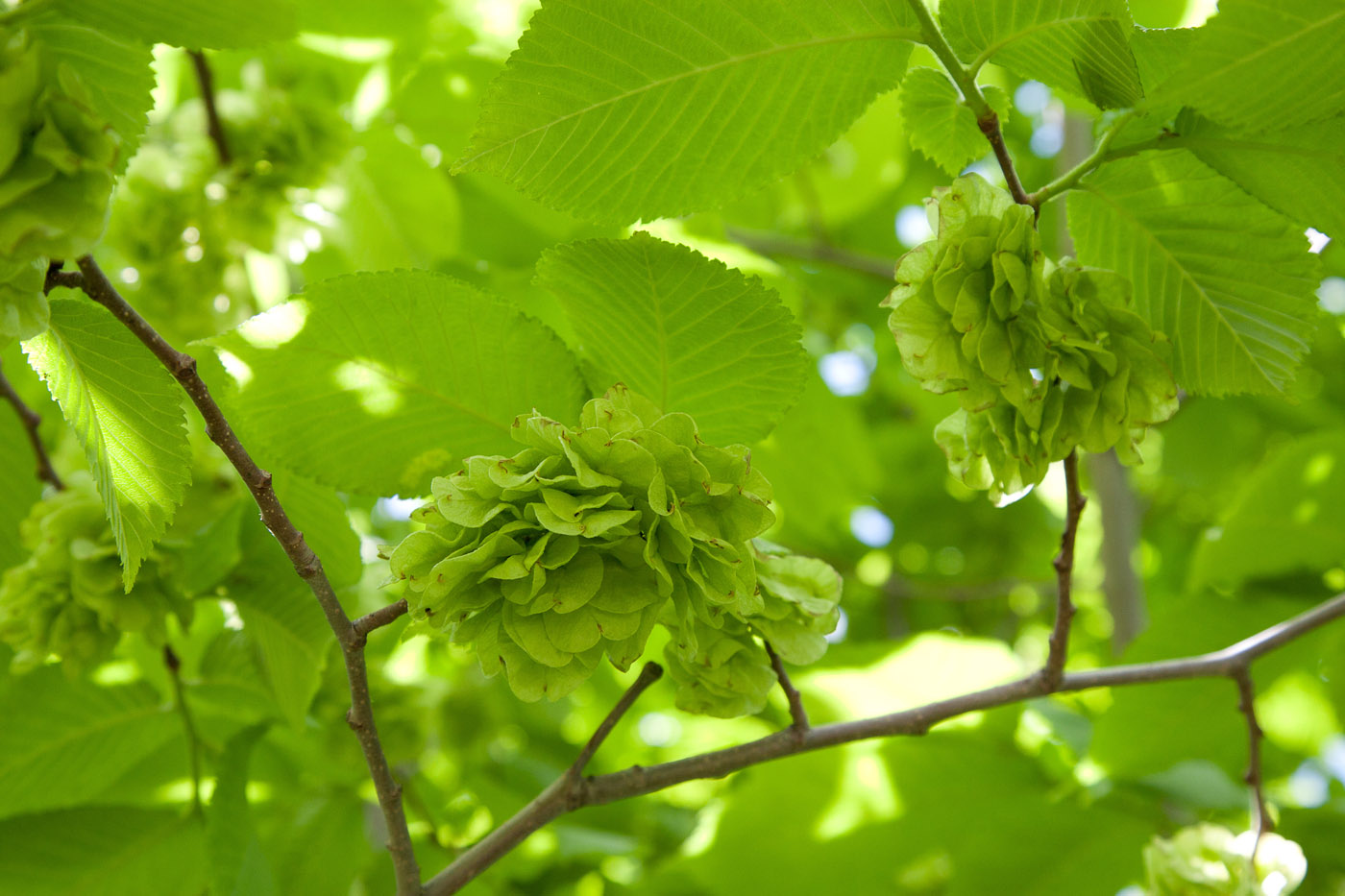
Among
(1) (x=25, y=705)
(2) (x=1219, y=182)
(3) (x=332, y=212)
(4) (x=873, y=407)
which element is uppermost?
(2) (x=1219, y=182)

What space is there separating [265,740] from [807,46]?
1.61 meters

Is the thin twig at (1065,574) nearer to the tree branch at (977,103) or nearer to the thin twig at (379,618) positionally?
the tree branch at (977,103)

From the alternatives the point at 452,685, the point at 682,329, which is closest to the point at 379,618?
the point at 682,329

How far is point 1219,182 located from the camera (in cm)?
103

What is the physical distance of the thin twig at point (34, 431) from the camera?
1510 mm

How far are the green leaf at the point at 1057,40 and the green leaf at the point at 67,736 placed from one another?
1.48 meters

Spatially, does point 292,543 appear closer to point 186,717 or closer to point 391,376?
point 391,376

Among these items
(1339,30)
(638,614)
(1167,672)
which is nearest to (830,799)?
(1167,672)

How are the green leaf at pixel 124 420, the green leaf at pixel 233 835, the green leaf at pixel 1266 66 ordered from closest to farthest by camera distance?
the green leaf at pixel 1266 66, the green leaf at pixel 124 420, the green leaf at pixel 233 835

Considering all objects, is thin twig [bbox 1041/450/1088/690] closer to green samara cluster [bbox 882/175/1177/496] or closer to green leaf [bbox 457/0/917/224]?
green samara cluster [bbox 882/175/1177/496]

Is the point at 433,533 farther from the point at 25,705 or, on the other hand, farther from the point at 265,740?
the point at 265,740

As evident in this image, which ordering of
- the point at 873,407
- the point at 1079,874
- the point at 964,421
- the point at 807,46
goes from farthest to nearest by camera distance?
1. the point at 873,407
2. the point at 1079,874
3. the point at 964,421
4. the point at 807,46

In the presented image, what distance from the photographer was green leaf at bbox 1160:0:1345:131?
0.82m

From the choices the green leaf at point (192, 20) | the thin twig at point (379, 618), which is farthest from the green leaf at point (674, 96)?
the thin twig at point (379, 618)
